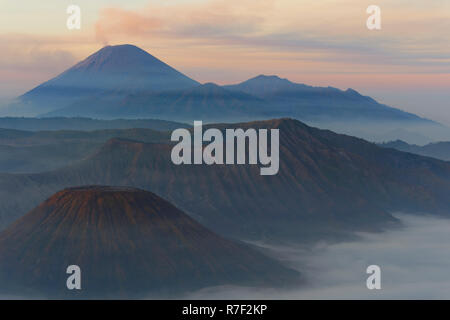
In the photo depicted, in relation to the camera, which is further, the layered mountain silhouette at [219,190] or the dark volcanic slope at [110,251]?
the layered mountain silhouette at [219,190]

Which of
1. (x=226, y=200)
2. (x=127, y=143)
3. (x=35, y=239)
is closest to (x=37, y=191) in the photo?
(x=127, y=143)

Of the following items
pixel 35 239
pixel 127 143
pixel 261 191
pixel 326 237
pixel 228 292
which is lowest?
pixel 228 292

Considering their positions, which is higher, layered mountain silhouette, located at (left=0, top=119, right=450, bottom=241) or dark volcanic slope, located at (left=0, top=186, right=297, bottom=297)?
layered mountain silhouette, located at (left=0, top=119, right=450, bottom=241)

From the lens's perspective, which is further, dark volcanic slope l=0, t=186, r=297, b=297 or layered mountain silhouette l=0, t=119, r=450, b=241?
layered mountain silhouette l=0, t=119, r=450, b=241

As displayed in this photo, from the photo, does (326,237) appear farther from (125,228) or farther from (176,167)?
(125,228)

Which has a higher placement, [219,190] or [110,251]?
[219,190]

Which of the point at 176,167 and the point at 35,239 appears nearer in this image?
the point at 35,239

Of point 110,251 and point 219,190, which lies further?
point 219,190

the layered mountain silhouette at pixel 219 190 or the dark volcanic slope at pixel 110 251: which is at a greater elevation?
the layered mountain silhouette at pixel 219 190
